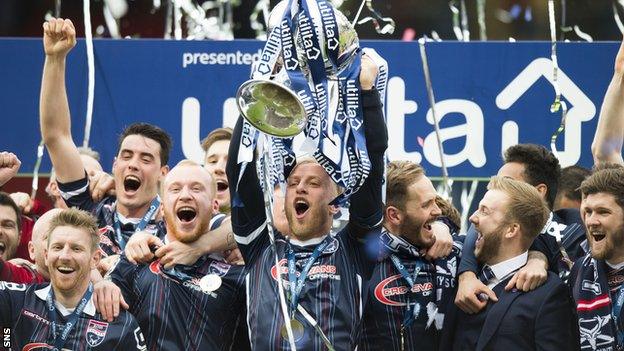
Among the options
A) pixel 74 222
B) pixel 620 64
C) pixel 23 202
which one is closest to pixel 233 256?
pixel 74 222

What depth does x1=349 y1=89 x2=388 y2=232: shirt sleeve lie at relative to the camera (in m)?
4.32

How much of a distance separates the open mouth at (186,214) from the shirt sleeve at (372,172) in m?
0.61

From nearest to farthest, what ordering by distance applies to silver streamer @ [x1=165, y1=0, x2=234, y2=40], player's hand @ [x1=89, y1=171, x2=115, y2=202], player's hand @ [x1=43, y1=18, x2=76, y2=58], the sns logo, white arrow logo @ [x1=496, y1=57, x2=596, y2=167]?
1. the sns logo
2. player's hand @ [x1=43, y1=18, x2=76, y2=58]
3. player's hand @ [x1=89, y1=171, x2=115, y2=202]
4. white arrow logo @ [x1=496, y1=57, x2=596, y2=167]
5. silver streamer @ [x1=165, y1=0, x2=234, y2=40]

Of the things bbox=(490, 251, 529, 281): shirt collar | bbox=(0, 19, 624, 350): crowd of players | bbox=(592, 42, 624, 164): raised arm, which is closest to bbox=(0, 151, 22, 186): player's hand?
bbox=(0, 19, 624, 350): crowd of players

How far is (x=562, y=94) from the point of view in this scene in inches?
224

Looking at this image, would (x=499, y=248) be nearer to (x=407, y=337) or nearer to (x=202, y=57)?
(x=407, y=337)

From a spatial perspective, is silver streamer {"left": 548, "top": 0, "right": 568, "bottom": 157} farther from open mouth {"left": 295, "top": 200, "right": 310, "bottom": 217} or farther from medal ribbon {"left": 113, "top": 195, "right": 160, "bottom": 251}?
medal ribbon {"left": 113, "top": 195, "right": 160, "bottom": 251}

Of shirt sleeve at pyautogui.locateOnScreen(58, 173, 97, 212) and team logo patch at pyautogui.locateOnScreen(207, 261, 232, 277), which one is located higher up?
shirt sleeve at pyautogui.locateOnScreen(58, 173, 97, 212)

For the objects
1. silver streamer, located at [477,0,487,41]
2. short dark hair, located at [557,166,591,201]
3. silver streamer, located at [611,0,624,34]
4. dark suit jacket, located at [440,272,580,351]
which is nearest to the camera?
dark suit jacket, located at [440,272,580,351]

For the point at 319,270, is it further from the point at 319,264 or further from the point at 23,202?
the point at 23,202

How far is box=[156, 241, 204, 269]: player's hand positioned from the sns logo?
626mm

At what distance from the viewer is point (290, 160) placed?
4426 millimetres

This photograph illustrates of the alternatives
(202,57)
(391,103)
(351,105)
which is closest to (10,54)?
(202,57)

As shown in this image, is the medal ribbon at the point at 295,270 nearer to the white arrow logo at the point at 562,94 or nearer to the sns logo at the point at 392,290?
the sns logo at the point at 392,290
